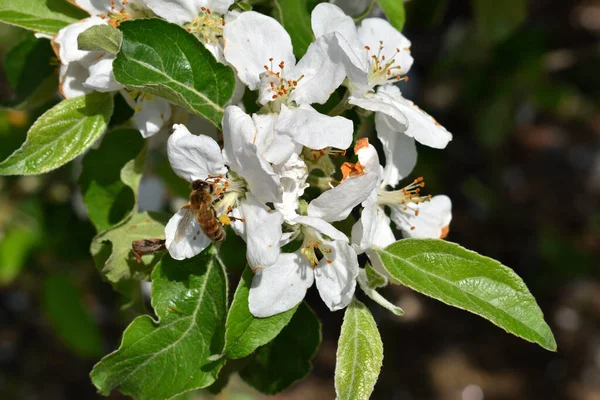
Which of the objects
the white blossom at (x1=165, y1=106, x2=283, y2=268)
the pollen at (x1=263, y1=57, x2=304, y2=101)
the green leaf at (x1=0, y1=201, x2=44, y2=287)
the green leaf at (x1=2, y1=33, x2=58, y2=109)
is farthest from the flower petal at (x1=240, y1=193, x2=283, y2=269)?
the green leaf at (x1=0, y1=201, x2=44, y2=287)

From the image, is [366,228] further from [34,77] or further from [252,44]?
[34,77]

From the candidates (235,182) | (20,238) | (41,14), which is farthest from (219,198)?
(20,238)

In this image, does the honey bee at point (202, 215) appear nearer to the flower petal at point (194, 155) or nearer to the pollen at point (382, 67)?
the flower petal at point (194, 155)

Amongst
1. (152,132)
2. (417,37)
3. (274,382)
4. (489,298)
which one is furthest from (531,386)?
(152,132)

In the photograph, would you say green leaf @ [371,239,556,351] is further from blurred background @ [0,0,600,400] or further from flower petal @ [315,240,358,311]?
blurred background @ [0,0,600,400]

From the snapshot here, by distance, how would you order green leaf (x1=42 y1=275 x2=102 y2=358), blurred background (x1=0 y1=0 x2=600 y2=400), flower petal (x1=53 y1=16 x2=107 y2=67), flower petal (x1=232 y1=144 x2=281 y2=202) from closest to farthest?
flower petal (x1=232 y1=144 x2=281 y2=202)
flower petal (x1=53 y1=16 x2=107 y2=67)
green leaf (x1=42 y1=275 x2=102 y2=358)
blurred background (x1=0 y1=0 x2=600 y2=400)
